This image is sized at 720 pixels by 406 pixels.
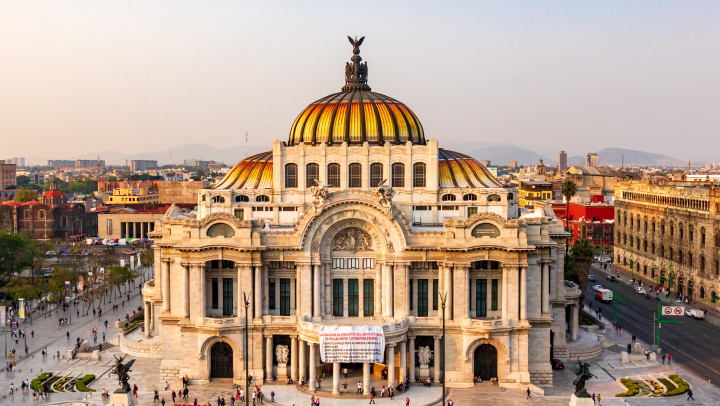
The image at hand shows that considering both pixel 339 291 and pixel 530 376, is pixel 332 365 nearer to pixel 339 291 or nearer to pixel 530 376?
pixel 339 291

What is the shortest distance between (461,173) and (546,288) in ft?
57.8

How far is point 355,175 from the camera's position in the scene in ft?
270

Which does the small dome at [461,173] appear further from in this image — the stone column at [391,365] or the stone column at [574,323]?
the stone column at [391,365]

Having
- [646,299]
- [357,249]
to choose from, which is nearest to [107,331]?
[357,249]

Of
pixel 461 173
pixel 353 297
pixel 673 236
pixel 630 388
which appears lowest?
pixel 630 388

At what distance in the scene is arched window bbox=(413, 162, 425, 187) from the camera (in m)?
82.3

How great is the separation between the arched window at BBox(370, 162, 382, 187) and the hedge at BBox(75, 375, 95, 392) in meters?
34.6

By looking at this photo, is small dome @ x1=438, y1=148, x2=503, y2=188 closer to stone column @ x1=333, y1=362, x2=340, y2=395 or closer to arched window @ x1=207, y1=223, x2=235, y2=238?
arched window @ x1=207, y1=223, x2=235, y2=238

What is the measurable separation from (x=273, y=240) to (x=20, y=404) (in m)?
26.5

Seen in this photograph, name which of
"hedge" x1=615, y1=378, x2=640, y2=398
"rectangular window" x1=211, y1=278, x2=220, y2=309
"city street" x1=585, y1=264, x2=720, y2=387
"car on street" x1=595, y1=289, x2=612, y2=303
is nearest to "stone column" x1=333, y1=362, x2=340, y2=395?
"rectangular window" x1=211, y1=278, x2=220, y2=309

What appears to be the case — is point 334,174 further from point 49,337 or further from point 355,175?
point 49,337

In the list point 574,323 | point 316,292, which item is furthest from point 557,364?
point 316,292

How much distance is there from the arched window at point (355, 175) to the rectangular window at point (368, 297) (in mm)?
13026

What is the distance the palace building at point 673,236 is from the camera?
106562 millimetres
